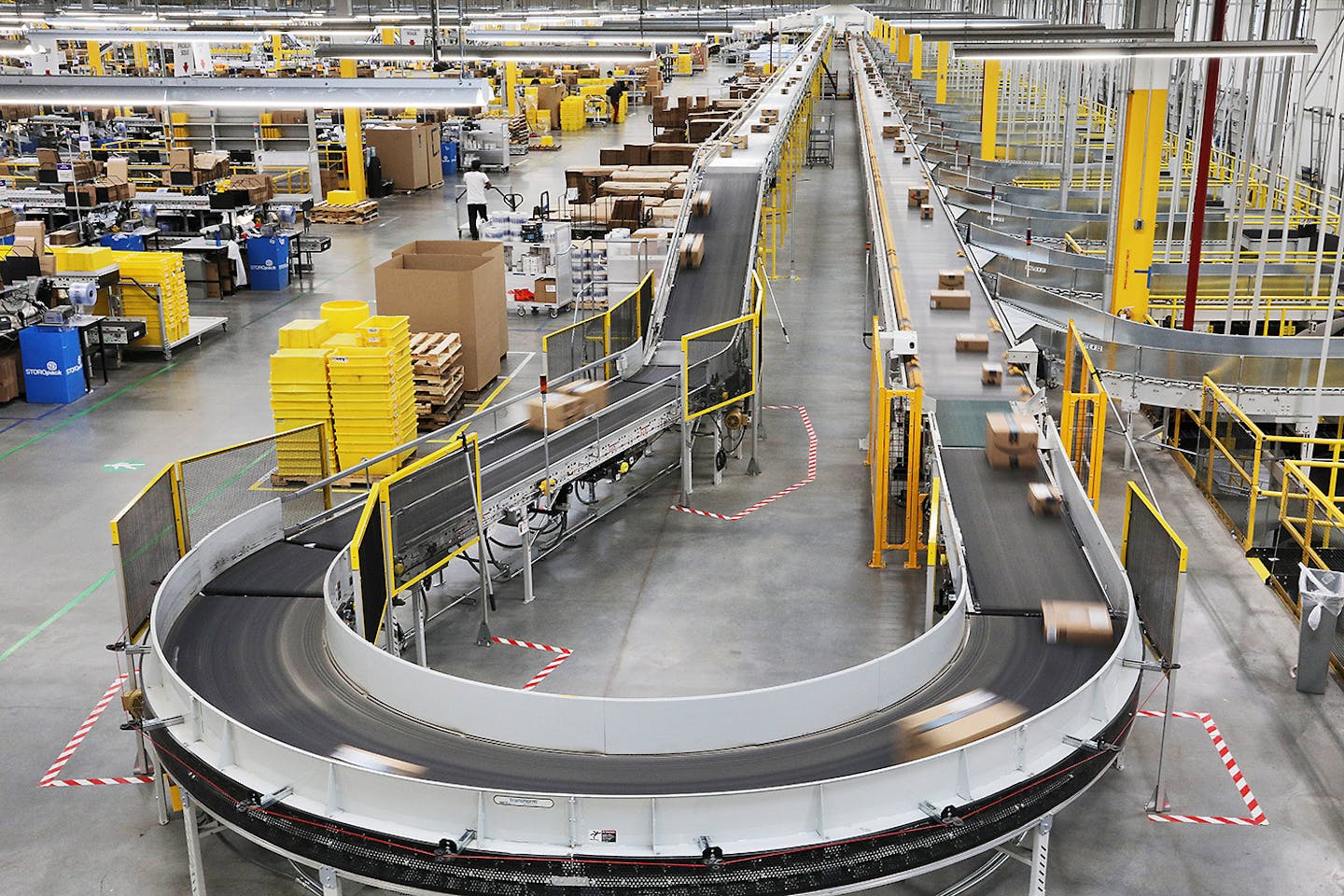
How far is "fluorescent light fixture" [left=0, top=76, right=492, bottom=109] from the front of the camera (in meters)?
12.4

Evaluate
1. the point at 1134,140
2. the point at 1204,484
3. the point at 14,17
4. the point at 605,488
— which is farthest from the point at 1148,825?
the point at 14,17

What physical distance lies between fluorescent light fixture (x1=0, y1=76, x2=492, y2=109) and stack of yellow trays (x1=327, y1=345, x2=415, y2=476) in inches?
96.7

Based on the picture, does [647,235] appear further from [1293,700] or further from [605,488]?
[1293,700]

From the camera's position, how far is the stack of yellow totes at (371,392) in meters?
12.1

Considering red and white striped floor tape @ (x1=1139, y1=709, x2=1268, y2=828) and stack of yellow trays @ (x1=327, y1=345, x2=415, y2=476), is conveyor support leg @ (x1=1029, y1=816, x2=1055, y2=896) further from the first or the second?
stack of yellow trays @ (x1=327, y1=345, x2=415, y2=476)

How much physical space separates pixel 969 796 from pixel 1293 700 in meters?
3.93

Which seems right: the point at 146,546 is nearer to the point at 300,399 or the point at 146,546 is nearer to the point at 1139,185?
the point at 300,399

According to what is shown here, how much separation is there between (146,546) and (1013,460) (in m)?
5.85

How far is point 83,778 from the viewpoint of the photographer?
7785 millimetres

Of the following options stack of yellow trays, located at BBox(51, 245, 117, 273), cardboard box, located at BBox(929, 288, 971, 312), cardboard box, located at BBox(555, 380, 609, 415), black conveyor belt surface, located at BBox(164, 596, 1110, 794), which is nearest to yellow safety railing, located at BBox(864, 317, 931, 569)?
cardboard box, located at BBox(929, 288, 971, 312)

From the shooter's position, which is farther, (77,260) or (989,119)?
(989,119)

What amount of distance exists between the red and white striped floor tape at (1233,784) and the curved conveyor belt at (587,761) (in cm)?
123

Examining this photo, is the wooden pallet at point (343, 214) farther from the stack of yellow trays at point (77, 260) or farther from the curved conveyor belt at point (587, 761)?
the curved conveyor belt at point (587, 761)

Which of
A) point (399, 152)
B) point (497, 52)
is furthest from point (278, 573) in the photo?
point (399, 152)
